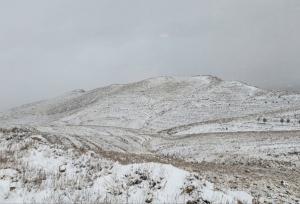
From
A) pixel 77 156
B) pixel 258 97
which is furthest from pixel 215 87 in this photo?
pixel 77 156

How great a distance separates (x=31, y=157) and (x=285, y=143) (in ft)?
72.9

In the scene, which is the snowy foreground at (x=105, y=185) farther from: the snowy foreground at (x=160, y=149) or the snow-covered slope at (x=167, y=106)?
the snow-covered slope at (x=167, y=106)

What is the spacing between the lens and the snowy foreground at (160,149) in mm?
11055

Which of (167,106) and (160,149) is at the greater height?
(167,106)

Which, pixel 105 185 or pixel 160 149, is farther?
pixel 160 149

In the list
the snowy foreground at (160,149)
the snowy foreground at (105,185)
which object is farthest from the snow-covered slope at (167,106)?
the snowy foreground at (105,185)

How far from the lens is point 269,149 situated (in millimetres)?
29500

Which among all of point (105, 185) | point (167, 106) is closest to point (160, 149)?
point (105, 185)

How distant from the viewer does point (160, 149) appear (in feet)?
116

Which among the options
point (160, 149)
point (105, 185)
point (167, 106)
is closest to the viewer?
point (105, 185)

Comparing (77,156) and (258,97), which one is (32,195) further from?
(258,97)

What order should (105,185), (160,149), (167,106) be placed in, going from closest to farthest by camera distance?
(105,185) < (160,149) < (167,106)

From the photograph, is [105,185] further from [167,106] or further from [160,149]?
[167,106]

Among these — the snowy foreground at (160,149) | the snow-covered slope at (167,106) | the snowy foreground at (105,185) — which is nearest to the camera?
the snowy foreground at (105,185)
